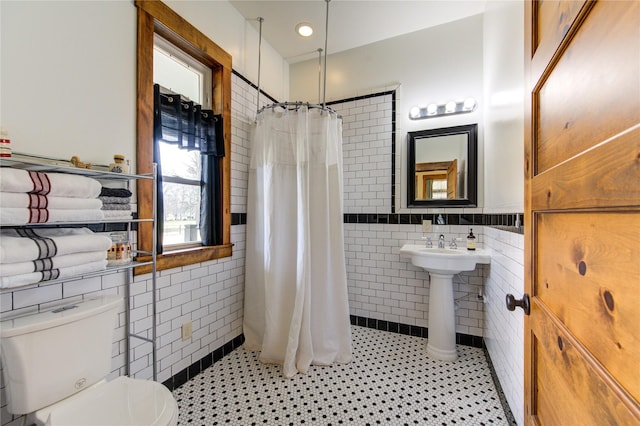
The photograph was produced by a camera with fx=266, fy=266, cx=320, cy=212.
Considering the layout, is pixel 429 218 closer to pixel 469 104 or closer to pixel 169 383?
pixel 469 104

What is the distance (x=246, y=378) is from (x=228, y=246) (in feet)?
3.17

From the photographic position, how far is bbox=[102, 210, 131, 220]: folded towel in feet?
Answer: 4.06

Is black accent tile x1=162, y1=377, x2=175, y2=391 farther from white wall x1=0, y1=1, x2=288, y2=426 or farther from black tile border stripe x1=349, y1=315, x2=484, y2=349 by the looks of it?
black tile border stripe x1=349, y1=315, x2=484, y2=349

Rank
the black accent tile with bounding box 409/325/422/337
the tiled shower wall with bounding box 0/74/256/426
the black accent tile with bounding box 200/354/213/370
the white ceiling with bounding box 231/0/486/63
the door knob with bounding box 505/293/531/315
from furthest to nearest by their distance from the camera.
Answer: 1. the black accent tile with bounding box 409/325/422/337
2. the white ceiling with bounding box 231/0/486/63
3. the black accent tile with bounding box 200/354/213/370
4. the tiled shower wall with bounding box 0/74/256/426
5. the door knob with bounding box 505/293/531/315

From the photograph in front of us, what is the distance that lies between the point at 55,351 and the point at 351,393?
155 centimetres

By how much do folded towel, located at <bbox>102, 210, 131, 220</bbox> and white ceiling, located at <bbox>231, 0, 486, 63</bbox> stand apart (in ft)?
6.36

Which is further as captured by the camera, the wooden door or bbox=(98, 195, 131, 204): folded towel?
bbox=(98, 195, 131, 204): folded towel

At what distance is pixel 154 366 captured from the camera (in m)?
1.45

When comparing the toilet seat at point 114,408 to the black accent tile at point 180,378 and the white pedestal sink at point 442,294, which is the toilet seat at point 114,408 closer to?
the black accent tile at point 180,378

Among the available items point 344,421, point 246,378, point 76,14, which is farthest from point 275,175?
point 344,421

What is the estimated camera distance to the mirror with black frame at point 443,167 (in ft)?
7.68

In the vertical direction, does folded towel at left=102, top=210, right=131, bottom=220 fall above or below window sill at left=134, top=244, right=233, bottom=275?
above

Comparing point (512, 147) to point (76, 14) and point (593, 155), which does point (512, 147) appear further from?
point (76, 14)

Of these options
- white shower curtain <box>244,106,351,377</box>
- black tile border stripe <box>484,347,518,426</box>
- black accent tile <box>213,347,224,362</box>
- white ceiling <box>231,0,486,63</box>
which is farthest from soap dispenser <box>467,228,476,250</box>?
black accent tile <box>213,347,224,362</box>
